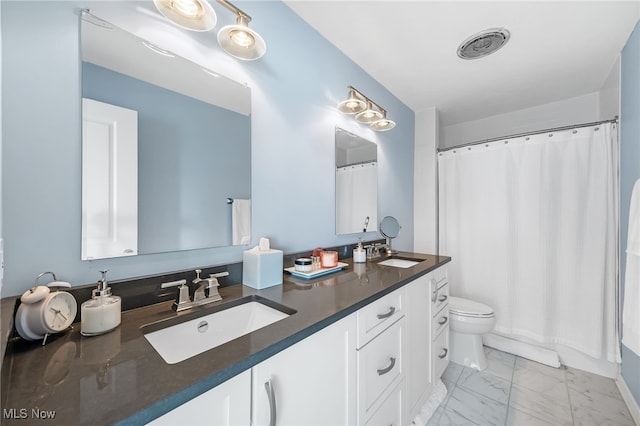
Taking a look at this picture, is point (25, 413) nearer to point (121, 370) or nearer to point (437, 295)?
point (121, 370)

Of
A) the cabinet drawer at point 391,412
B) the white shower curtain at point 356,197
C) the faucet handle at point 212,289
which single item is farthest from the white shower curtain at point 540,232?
the faucet handle at point 212,289

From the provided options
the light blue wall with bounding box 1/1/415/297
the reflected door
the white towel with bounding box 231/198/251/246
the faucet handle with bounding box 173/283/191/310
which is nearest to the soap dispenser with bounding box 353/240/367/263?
the light blue wall with bounding box 1/1/415/297

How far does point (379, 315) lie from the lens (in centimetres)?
104

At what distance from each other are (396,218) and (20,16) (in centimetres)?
236

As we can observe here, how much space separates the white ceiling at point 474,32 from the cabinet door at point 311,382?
1624 mm

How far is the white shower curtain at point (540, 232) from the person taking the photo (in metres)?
1.81

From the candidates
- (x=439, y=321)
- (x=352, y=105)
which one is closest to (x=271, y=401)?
(x=439, y=321)

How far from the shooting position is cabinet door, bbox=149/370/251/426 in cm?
47

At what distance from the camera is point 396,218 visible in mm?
2348

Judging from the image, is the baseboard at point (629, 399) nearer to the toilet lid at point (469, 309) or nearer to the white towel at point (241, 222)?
the toilet lid at point (469, 309)

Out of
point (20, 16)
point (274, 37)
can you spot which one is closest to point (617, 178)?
point (274, 37)

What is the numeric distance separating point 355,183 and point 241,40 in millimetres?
1138

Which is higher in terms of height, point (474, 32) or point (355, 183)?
point (474, 32)

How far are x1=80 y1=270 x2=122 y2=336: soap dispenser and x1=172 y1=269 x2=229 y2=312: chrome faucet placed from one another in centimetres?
18
